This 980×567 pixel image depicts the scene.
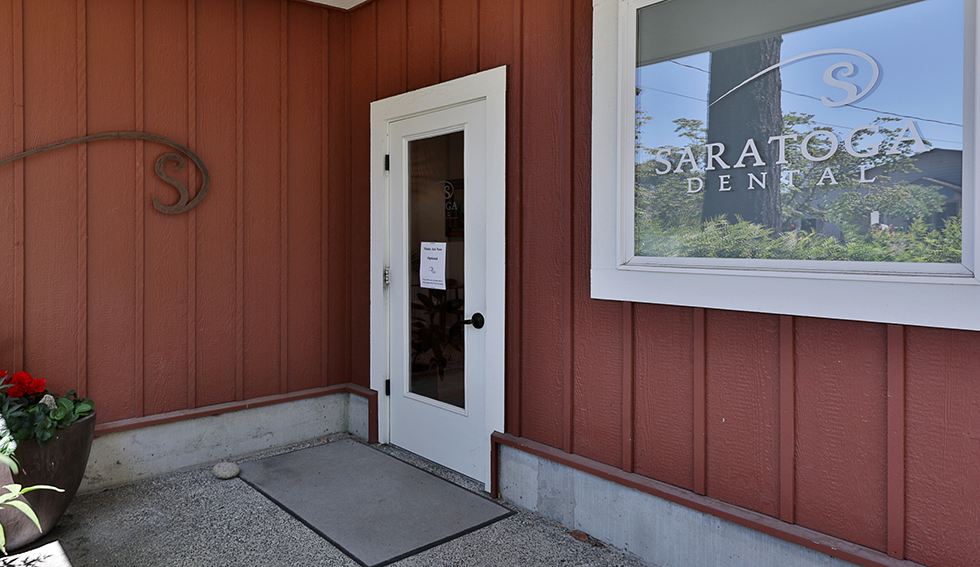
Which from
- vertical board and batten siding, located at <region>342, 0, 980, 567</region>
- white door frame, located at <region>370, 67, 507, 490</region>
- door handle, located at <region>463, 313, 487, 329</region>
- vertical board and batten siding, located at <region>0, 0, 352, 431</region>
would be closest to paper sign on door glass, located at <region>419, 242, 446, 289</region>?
door handle, located at <region>463, 313, 487, 329</region>

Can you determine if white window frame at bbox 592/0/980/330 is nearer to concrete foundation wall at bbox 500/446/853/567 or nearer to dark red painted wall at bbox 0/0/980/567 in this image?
dark red painted wall at bbox 0/0/980/567

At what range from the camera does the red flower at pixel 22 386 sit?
2754 mm

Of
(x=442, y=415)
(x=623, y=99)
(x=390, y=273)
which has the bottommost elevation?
(x=442, y=415)

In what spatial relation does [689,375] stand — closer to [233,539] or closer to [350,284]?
[233,539]

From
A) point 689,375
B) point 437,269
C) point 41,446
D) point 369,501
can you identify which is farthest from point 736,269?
point 41,446

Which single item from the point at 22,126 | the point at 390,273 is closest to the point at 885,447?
the point at 390,273

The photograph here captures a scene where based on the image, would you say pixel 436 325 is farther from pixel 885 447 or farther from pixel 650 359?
pixel 885 447

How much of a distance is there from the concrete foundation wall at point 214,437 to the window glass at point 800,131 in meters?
2.57

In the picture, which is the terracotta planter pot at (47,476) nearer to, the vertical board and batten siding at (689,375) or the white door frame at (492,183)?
the white door frame at (492,183)

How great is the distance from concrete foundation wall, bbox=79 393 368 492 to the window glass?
8.42 feet

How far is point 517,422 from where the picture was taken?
10.2ft

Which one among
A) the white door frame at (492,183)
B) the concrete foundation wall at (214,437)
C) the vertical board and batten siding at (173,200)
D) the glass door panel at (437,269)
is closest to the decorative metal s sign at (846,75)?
the white door frame at (492,183)

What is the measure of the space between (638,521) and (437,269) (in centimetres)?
175

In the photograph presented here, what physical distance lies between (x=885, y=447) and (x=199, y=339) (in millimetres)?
3464
